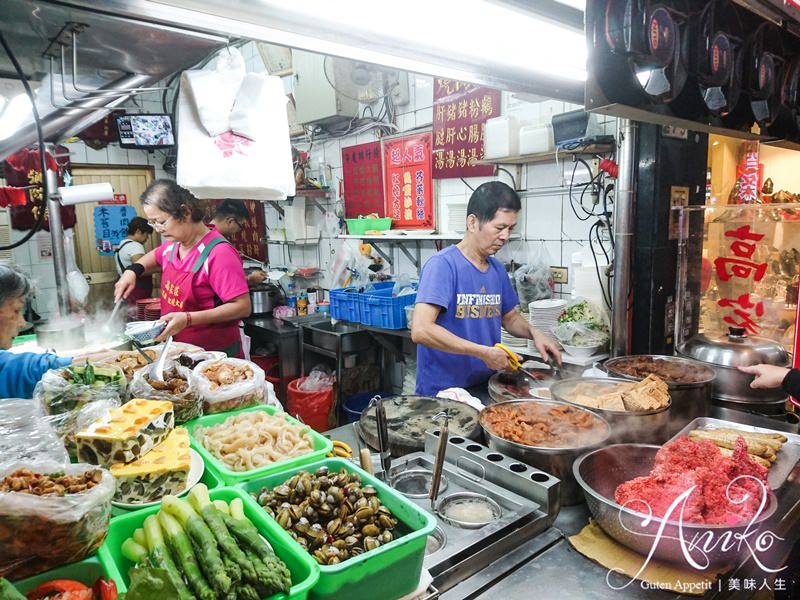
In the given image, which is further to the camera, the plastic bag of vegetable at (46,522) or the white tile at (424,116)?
the white tile at (424,116)

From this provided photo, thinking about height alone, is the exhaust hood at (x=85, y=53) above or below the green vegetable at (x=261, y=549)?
above

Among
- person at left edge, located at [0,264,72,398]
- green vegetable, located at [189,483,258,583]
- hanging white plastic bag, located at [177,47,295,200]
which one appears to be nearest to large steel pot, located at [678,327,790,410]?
hanging white plastic bag, located at [177,47,295,200]

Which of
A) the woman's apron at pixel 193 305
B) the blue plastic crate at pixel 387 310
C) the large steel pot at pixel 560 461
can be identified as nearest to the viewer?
the large steel pot at pixel 560 461

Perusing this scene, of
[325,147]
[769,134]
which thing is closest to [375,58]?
[769,134]

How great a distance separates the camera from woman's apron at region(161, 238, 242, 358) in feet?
10.3

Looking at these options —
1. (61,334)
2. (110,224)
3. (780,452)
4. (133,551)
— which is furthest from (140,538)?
(110,224)

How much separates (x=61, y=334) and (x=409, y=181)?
3.59 metres

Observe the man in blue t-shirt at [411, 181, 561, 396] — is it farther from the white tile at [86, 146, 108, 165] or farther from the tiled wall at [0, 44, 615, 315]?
the white tile at [86, 146, 108, 165]

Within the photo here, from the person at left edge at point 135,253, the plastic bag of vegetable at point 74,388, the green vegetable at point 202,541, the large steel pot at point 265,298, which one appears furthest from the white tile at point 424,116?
the green vegetable at point 202,541

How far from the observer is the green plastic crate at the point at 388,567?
3.20ft

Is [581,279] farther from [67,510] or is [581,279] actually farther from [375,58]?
[67,510]

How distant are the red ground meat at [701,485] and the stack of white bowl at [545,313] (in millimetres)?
2077

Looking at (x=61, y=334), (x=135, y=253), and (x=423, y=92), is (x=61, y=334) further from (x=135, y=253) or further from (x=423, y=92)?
(x=423, y=92)

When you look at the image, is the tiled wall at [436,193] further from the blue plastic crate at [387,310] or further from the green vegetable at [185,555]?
the green vegetable at [185,555]
